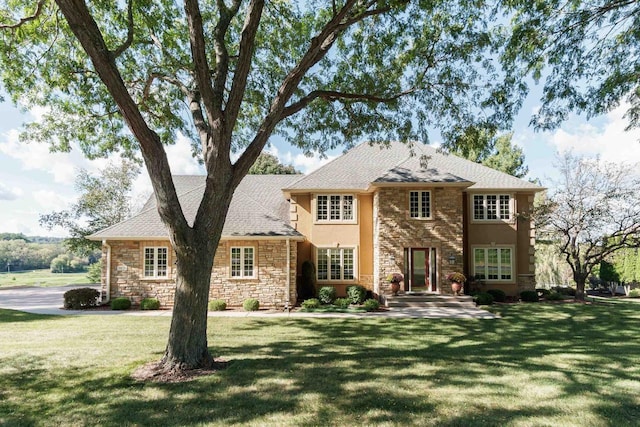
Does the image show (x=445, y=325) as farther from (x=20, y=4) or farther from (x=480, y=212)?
(x=20, y=4)

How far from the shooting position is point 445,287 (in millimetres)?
16250

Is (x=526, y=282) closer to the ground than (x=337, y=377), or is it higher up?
higher up

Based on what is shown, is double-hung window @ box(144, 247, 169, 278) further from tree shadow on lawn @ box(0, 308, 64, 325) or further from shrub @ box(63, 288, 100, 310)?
tree shadow on lawn @ box(0, 308, 64, 325)

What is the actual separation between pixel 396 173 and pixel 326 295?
6.48 meters

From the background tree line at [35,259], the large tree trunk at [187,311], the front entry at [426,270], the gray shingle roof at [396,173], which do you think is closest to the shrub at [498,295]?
the front entry at [426,270]

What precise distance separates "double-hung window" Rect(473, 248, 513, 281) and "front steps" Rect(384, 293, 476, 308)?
8.86 ft

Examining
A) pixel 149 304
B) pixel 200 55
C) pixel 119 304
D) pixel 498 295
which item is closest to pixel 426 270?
pixel 498 295

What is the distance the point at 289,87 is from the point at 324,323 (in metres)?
7.79

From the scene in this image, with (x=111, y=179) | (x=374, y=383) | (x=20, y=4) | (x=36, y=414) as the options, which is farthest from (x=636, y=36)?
(x=111, y=179)

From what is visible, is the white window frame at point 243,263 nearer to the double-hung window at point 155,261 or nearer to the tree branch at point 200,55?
the double-hung window at point 155,261

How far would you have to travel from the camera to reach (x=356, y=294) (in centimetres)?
1602

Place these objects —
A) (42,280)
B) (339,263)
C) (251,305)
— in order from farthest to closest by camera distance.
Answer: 1. (42,280)
2. (339,263)
3. (251,305)

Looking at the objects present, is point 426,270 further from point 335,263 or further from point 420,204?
point 335,263

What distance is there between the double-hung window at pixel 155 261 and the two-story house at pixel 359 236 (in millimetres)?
43
